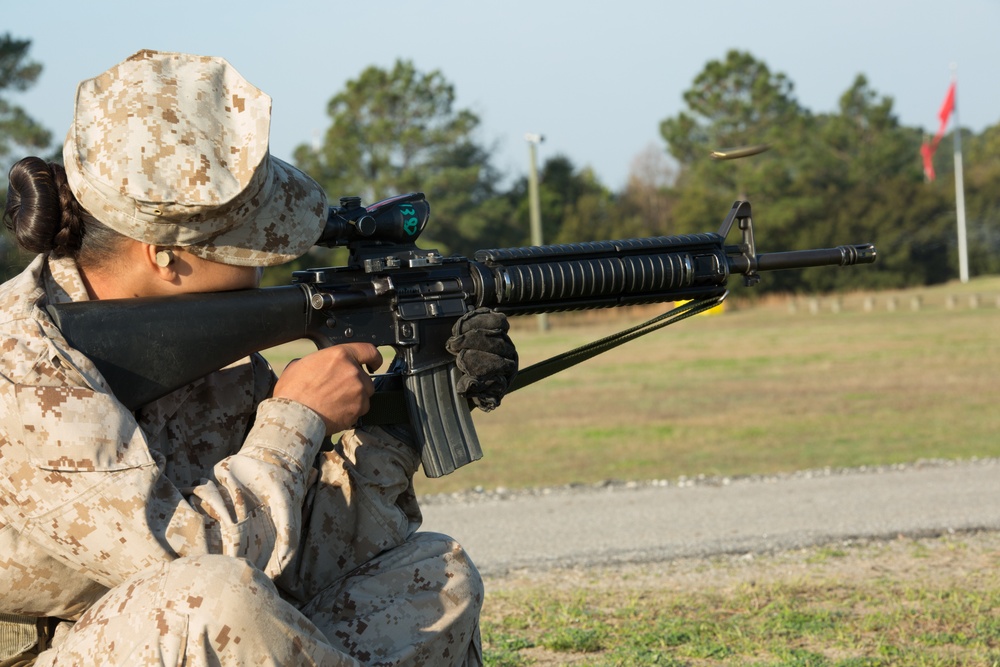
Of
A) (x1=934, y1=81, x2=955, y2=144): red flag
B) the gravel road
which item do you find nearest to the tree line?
(x1=934, y1=81, x2=955, y2=144): red flag

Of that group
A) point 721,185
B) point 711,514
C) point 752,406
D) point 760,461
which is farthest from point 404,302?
point 721,185

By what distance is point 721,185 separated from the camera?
5416 centimetres

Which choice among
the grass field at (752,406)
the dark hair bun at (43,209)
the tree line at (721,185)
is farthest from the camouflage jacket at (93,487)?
the tree line at (721,185)

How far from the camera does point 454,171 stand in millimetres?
50344

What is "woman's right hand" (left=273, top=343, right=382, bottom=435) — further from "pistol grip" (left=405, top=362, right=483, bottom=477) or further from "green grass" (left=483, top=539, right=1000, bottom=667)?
"green grass" (left=483, top=539, right=1000, bottom=667)

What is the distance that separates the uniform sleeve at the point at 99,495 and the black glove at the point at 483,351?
889 mm

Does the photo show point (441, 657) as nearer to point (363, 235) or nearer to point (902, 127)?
point (363, 235)

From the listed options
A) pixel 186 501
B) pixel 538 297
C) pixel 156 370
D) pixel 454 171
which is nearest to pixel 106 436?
pixel 186 501

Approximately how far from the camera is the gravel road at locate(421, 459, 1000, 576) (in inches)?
276

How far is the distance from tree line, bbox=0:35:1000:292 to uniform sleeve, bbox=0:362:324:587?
148 feet

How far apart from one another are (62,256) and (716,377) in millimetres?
19325

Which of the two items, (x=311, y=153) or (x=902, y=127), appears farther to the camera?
(x=902, y=127)

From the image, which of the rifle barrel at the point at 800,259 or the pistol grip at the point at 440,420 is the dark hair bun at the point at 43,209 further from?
the rifle barrel at the point at 800,259

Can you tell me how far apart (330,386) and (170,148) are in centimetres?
70
